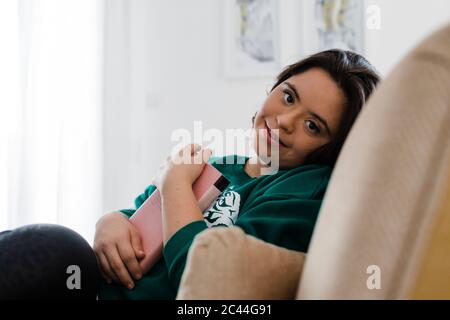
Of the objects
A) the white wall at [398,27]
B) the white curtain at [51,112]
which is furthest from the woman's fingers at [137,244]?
the white wall at [398,27]

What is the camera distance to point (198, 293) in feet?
1.53

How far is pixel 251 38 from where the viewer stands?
2613 millimetres

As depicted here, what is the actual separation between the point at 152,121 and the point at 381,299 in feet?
7.66

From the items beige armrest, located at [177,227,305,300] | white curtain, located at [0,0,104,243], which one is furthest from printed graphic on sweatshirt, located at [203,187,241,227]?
white curtain, located at [0,0,104,243]

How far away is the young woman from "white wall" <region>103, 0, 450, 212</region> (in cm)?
155

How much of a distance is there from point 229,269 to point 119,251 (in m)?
0.40

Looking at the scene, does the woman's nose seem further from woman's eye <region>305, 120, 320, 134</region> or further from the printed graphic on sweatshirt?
the printed graphic on sweatshirt

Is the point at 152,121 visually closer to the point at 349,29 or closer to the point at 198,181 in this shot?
the point at 349,29

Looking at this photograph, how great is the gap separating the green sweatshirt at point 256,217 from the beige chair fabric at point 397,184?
0.23 metres

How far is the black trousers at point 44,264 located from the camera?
2.07ft

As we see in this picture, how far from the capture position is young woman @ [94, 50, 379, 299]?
71cm

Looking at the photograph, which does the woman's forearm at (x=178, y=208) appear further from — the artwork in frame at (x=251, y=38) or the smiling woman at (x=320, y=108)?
the artwork in frame at (x=251, y=38)
